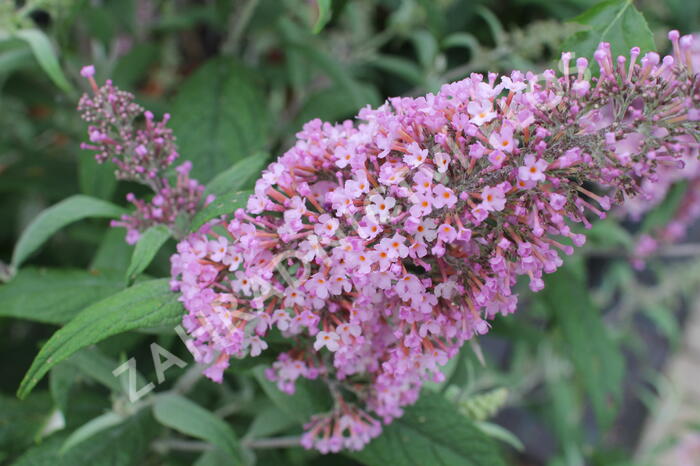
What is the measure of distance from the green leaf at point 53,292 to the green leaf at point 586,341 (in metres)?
0.97

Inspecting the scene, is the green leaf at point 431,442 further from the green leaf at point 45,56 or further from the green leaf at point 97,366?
the green leaf at point 45,56

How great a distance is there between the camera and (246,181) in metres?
0.87

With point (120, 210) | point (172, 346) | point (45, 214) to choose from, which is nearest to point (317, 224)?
point (120, 210)

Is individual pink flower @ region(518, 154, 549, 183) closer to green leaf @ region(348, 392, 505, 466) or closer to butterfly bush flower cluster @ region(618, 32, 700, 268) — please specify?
green leaf @ region(348, 392, 505, 466)

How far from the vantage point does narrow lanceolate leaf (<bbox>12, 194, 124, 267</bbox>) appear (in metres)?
0.86

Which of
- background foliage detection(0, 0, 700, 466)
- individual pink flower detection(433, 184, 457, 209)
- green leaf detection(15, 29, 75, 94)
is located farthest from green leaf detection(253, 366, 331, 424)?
green leaf detection(15, 29, 75, 94)

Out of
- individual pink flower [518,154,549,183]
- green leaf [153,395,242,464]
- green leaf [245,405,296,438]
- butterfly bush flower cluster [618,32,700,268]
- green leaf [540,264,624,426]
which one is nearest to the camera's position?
individual pink flower [518,154,549,183]

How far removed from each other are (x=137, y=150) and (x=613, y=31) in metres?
0.63

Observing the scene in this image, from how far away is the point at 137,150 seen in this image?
0.76 metres

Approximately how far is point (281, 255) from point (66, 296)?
0.43 metres

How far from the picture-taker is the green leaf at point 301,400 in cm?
86

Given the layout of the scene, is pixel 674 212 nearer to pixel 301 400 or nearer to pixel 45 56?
pixel 301 400

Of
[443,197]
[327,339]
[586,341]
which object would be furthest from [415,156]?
[586,341]

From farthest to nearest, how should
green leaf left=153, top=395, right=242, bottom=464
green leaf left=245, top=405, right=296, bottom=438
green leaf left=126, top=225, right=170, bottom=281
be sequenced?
1. green leaf left=245, top=405, right=296, bottom=438
2. green leaf left=153, top=395, right=242, bottom=464
3. green leaf left=126, top=225, right=170, bottom=281
